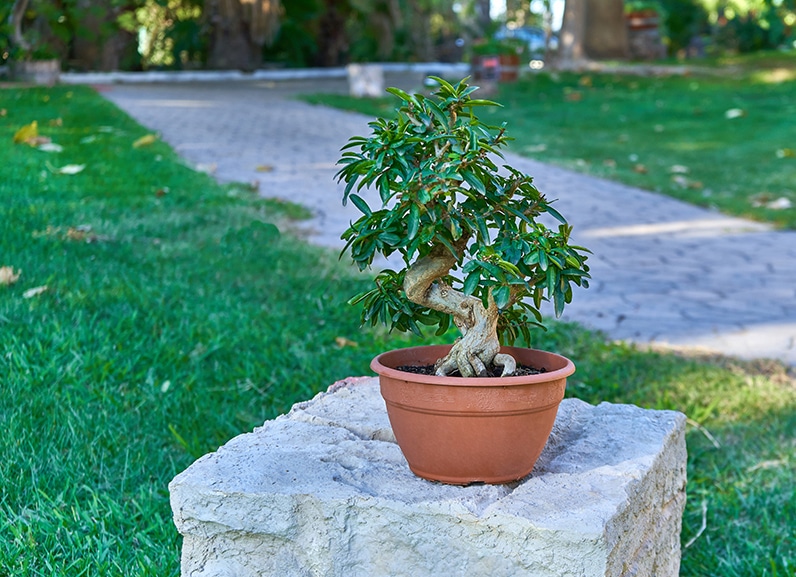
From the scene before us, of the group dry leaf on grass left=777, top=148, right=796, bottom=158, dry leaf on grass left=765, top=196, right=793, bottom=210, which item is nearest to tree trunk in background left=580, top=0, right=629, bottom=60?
dry leaf on grass left=777, top=148, right=796, bottom=158

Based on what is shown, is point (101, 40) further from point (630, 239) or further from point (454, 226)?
point (454, 226)

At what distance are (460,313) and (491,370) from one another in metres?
0.14

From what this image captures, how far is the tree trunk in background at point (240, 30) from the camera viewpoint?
1805 centimetres

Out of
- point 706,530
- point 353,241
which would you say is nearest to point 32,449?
point 353,241

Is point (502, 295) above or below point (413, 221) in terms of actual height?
below

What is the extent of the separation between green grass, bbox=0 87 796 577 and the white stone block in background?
10.2 metres

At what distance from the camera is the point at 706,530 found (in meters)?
2.80

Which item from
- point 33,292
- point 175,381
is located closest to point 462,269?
point 175,381

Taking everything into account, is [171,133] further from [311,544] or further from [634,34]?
[634,34]

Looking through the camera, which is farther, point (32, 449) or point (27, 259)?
point (27, 259)

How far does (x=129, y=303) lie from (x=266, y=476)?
2072 millimetres

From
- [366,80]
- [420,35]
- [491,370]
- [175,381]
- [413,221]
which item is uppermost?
[420,35]

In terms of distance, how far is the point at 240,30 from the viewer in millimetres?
19781

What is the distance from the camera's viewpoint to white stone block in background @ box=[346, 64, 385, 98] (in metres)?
15.0
